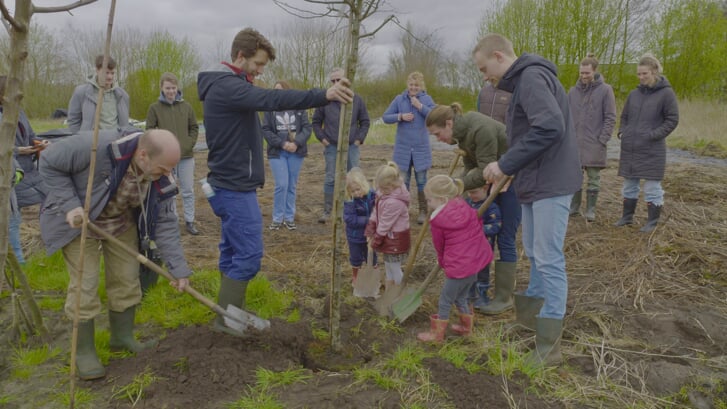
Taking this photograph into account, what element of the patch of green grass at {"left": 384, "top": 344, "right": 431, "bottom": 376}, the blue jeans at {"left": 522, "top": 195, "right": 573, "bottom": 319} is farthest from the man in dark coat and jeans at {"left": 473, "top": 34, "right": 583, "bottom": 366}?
the patch of green grass at {"left": 384, "top": 344, "right": 431, "bottom": 376}

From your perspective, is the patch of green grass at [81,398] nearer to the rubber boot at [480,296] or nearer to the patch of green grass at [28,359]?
the patch of green grass at [28,359]

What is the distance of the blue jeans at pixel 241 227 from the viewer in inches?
138

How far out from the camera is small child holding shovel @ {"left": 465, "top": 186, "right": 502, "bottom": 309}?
13.5 ft

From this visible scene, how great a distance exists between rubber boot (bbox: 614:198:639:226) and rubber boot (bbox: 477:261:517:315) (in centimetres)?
320

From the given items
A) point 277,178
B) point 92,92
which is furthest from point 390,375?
point 92,92

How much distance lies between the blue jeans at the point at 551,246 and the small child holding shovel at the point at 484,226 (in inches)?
27.7

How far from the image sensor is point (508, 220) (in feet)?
13.7

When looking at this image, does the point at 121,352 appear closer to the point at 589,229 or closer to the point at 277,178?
the point at 277,178

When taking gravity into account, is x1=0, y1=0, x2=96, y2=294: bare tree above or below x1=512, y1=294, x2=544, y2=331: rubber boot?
above

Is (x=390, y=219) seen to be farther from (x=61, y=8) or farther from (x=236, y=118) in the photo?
(x=61, y=8)

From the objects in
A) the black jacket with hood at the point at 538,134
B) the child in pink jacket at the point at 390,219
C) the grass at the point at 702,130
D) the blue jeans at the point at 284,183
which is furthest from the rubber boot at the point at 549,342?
the grass at the point at 702,130

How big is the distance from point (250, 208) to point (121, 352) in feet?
4.45

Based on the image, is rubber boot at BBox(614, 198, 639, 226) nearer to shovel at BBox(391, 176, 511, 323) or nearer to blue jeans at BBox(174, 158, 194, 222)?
shovel at BBox(391, 176, 511, 323)

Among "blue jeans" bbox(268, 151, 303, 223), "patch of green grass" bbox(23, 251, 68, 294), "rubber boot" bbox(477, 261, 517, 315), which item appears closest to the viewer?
"rubber boot" bbox(477, 261, 517, 315)
